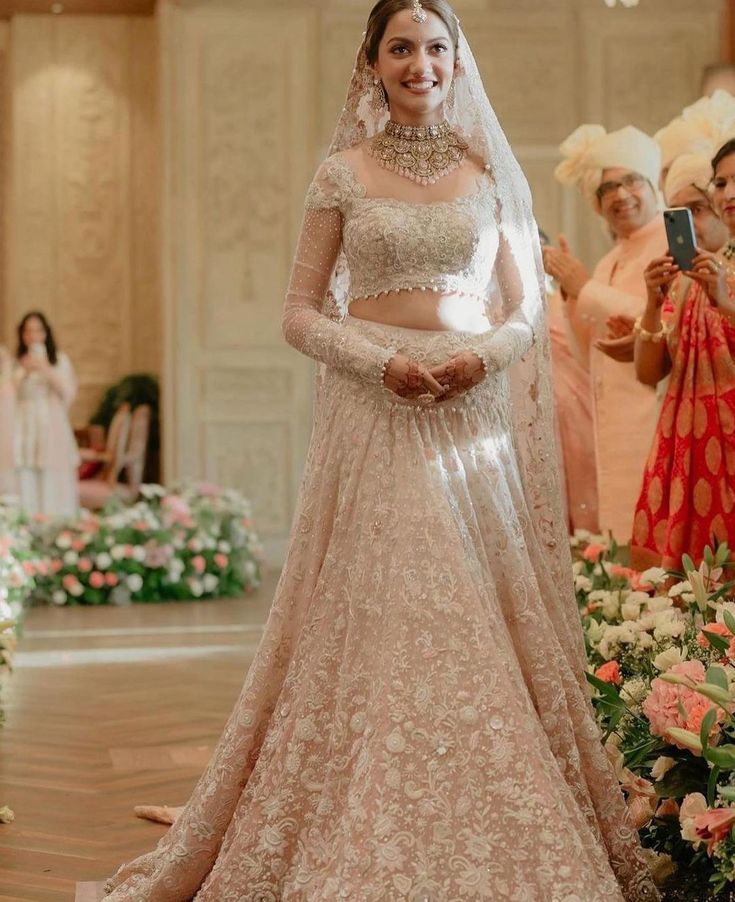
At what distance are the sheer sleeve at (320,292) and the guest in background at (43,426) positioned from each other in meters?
7.29

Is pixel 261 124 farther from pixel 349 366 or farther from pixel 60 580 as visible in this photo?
pixel 349 366

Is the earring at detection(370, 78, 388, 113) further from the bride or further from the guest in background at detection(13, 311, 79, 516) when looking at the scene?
the guest in background at detection(13, 311, 79, 516)

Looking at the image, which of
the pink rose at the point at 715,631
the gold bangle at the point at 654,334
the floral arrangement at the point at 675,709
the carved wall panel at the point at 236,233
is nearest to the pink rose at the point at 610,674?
the floral arrangement at the point at 675,709

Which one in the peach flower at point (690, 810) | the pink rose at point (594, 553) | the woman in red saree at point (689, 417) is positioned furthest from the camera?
the pink rose at point (594, 553)

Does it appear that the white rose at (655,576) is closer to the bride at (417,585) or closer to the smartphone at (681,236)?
the bride at (417,585)

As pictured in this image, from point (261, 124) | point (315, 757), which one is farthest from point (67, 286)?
point (315, 757)

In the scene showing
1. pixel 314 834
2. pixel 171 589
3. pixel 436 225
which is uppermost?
pixel 436 225

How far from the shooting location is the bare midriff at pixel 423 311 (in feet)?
9.34

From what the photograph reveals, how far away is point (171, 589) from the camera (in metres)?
8.40

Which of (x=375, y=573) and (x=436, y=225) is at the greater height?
(x=436, y=225)

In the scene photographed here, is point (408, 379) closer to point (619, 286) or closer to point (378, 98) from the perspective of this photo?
point (378, 98)

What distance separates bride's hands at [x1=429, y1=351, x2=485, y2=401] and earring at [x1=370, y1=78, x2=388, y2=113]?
2.01ft

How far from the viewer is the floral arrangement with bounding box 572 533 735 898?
2305 millimetres

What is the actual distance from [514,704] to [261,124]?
755cm
